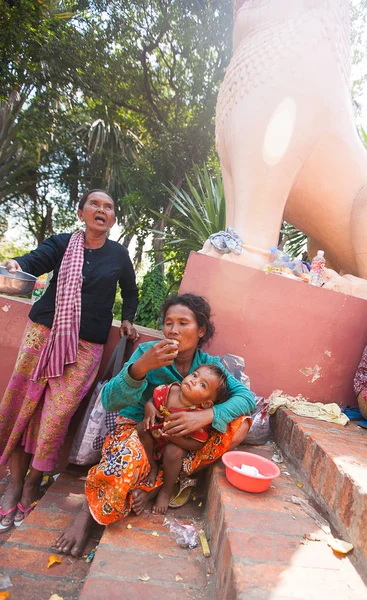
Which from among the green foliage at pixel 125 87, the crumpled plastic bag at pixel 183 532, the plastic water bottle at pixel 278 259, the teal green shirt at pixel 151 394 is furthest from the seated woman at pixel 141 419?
the green foliage at pixel 125 87

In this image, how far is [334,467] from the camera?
1.32 m

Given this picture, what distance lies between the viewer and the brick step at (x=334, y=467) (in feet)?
3.72

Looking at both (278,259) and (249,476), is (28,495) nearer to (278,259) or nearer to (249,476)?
(249,476)

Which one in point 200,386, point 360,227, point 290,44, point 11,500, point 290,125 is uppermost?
point 290,44

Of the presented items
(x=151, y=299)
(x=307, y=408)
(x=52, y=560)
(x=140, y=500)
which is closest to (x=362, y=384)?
(x=307, y=408)

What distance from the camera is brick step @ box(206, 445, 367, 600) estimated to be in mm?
936

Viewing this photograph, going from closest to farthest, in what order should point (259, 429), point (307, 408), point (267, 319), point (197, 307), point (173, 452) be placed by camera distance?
1. point (173, 452)
2. point (197, 307)
3. point (259, 429)
4. point (307, 408)
5. point (267, 319)

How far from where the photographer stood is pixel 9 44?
628 centimetres

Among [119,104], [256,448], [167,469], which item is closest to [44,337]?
[167,469]

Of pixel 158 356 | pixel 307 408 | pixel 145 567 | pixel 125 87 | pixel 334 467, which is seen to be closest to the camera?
pixel 145 567

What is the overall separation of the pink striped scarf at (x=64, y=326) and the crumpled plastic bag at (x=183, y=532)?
2.85ft

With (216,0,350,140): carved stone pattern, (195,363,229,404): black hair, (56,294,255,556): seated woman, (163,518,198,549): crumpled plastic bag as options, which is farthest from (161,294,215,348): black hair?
(216,0,350,140): carved stone pattern

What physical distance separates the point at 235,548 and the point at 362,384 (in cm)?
134

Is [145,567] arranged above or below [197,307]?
below
